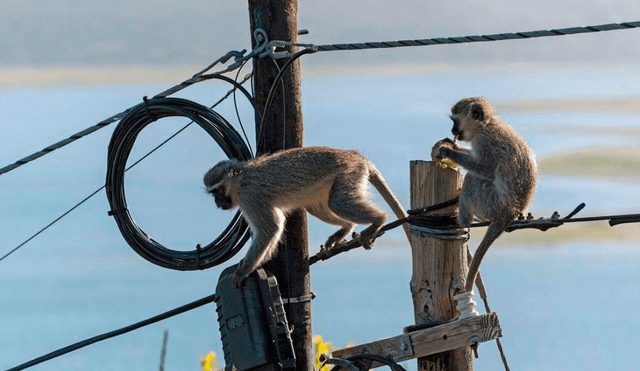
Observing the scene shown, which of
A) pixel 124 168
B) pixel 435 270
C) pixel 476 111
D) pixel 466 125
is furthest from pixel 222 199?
pixel 476 111

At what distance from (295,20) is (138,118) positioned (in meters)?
1.53

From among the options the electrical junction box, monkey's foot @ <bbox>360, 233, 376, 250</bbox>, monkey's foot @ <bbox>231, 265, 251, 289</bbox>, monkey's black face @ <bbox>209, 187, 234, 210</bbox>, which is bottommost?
the electrical junction box

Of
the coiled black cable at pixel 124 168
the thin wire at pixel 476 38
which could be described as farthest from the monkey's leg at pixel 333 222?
the thin wire at pixel 476 38

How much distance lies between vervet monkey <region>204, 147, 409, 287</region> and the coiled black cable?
16cm

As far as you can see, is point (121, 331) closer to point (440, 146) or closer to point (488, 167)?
point (440, 146)

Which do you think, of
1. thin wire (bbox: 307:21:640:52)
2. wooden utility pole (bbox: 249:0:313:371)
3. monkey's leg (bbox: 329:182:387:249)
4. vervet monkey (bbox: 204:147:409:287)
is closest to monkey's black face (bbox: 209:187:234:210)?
vervet monkey (bbox: 204:147:409:287)

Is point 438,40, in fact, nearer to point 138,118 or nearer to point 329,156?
point 329,156

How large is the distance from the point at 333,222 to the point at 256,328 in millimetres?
1184

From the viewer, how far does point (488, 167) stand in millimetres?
8523

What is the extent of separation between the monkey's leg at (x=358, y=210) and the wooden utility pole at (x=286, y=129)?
0.40 m

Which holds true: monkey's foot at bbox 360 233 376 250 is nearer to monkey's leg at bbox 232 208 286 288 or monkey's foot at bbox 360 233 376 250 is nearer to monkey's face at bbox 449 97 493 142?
monkey's leg at bbox 232 208 286 288

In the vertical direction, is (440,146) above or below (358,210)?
above

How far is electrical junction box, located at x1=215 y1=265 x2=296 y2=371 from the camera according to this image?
7.96 metres

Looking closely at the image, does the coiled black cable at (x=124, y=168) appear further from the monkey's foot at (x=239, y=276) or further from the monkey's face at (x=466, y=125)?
the monkey's face at (x=466, y=125)
